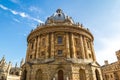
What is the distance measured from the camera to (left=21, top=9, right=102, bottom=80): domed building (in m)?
22.0

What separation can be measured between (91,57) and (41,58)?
37.1 feet

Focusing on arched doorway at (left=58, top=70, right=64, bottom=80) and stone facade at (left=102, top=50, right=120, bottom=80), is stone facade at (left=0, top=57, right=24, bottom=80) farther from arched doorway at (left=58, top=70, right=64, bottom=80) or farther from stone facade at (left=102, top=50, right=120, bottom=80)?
stone facade at (left=102, top=50, right=120, bottom=80)

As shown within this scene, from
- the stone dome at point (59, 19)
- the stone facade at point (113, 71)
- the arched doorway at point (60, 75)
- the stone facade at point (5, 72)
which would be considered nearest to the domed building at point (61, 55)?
the arched doorway at point (60, 75)

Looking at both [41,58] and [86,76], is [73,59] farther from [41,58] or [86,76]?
[41,58]

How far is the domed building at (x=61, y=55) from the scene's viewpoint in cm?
2203

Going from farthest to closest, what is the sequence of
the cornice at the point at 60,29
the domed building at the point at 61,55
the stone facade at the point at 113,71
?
the stone facade at the point at 113,71 → the cornice at the point at 60,29 → the domed building at the point at 61,55

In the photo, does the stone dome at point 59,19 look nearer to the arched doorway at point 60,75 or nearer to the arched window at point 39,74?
the arched window at point 39,74

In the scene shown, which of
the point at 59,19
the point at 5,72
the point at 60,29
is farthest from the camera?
the point at 5,72

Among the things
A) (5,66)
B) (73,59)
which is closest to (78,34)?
(73,59)

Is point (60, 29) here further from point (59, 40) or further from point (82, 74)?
point (82, 74)

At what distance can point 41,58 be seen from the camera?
24.8 meters

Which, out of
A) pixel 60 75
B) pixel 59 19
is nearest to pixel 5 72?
pixel 59 19

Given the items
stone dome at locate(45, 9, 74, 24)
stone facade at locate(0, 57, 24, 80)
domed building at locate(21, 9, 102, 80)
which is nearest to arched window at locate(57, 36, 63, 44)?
domed building at locate(21, 9, 102, 80)

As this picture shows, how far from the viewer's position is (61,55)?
2414 cm
